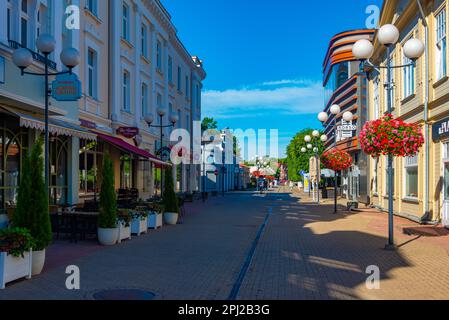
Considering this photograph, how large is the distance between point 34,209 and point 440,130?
12905 mm

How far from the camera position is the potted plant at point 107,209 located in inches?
465

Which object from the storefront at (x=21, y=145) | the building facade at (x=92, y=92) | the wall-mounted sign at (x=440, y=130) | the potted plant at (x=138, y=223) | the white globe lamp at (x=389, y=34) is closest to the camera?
the white globe lamp at (x=389, y=34)

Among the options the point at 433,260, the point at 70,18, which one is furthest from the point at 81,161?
A: the point at 433,260

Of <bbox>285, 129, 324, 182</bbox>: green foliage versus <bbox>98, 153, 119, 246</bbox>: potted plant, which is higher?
<bbox>285, 129, 324, 182</bbox>: green foliage

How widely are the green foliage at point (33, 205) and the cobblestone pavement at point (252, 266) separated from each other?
0.70 meters

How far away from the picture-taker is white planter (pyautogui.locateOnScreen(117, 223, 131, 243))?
1258 centimetres

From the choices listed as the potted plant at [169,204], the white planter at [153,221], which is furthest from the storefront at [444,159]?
the white planter at [153,221]

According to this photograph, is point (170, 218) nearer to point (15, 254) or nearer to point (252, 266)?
point (252, 266)

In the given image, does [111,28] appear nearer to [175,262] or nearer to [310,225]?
[310,225]

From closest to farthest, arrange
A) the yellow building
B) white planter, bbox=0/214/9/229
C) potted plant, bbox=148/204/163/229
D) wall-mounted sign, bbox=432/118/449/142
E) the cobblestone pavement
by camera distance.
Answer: the cobblestone pavement
white planter, bbox=0/214/9/229
wall-mounted sign, bbox=432/118/449/142
the yellow building
potted plant, bbox=148/204/163/229

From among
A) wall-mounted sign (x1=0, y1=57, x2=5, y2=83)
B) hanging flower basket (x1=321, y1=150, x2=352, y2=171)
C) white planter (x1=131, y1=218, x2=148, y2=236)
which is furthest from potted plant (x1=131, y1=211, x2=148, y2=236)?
hanging flower basket (x1=321, y1=150, x2=352, y2=171)

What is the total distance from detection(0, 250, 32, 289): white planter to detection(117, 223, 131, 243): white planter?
475 cm

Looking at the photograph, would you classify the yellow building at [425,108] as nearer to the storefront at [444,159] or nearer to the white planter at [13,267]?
the storefront at [444,159]

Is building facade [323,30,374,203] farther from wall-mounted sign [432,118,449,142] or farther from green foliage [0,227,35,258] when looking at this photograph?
green foliage [0,227,35,258]
